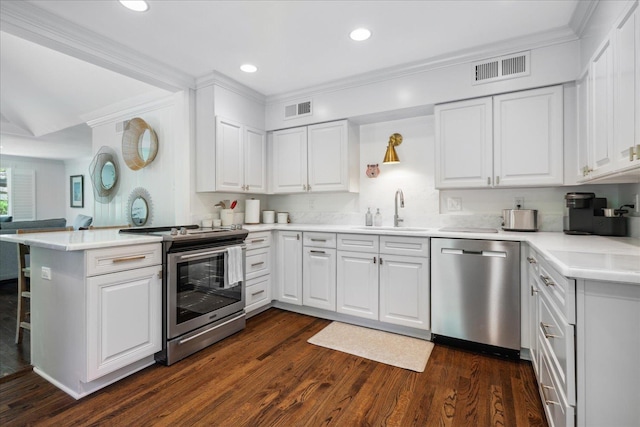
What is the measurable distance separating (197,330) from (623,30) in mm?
3244

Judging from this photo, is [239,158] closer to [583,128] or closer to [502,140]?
[502,140]

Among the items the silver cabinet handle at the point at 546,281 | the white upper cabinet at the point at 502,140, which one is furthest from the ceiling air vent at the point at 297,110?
the silver cabinet handle at the point at 546,281

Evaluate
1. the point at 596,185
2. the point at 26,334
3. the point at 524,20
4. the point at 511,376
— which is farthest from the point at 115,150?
the point at 596,185

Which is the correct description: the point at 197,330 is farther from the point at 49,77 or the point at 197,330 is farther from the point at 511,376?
the point at 49,77

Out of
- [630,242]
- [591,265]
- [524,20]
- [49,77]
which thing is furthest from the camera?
[49,77]

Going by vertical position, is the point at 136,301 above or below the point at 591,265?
below

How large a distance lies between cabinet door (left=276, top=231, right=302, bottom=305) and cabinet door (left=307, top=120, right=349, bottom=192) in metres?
0.65

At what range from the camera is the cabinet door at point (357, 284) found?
2.96 metres

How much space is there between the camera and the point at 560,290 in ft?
4.48

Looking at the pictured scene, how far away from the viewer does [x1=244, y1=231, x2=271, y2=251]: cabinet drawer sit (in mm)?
3228

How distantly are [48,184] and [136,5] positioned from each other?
874 centimetres

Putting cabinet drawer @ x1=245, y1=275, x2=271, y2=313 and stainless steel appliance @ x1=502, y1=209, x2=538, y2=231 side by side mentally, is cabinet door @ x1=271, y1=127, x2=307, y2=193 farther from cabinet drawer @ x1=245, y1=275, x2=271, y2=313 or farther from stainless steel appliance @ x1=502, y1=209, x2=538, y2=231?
stainless steel appliance @ x1=502, y1=209, x2=538, y2=231

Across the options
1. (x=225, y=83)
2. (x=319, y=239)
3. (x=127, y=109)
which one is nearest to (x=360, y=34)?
(x=225, y=83)

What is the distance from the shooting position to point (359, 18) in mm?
2297
